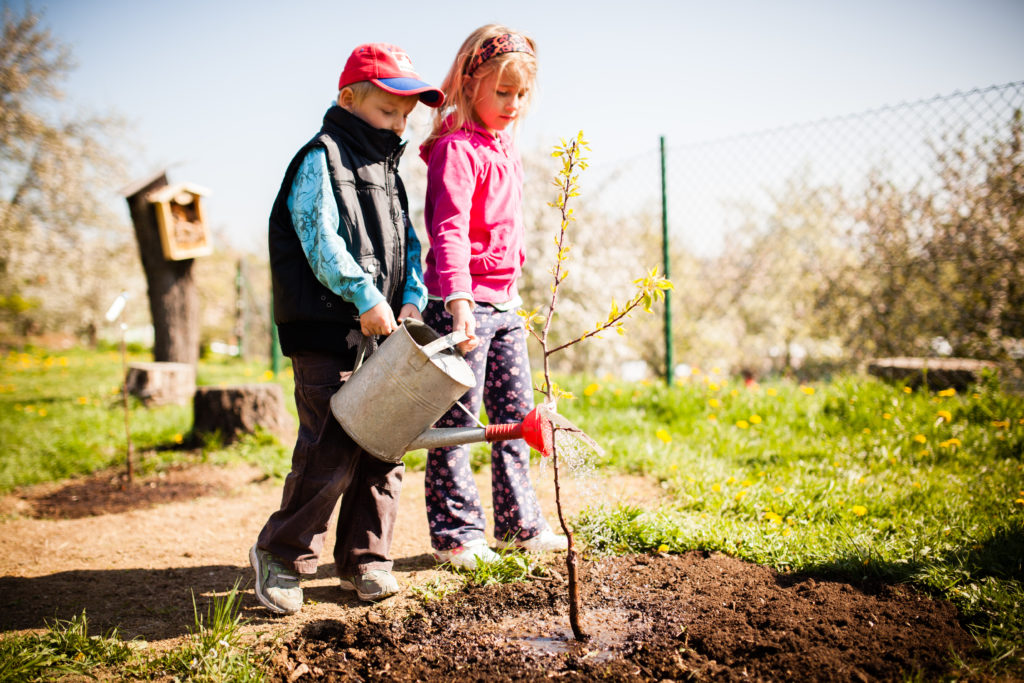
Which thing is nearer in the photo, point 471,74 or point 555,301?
point 555,301

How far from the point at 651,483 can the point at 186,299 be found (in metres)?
5.49

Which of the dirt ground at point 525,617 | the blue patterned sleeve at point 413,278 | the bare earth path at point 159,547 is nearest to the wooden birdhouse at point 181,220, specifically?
the bare earth path at point 159,547

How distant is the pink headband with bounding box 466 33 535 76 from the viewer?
7.09 ft

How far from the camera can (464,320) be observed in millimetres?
1963

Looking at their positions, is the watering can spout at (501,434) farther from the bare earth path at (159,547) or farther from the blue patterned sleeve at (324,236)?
the bare earth path at (159,547)

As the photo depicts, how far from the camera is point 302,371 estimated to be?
2055 millimetres

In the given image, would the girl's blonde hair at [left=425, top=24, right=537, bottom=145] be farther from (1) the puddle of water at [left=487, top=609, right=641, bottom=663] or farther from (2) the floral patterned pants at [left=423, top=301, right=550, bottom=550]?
(1) the puddle of water at [left=487, top=609, right=641, bottom=663]

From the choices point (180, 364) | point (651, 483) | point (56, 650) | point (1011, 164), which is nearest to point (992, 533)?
point (651, 483)

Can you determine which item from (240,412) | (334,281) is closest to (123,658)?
(334,281)

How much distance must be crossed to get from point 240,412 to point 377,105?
9.99 ft

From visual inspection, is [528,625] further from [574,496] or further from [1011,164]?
[1011,164]

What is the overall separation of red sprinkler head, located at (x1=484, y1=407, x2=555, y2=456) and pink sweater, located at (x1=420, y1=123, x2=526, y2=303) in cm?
57

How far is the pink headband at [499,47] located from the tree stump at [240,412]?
3041 mm

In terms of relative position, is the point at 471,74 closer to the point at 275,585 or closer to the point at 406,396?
the point at 406,396
